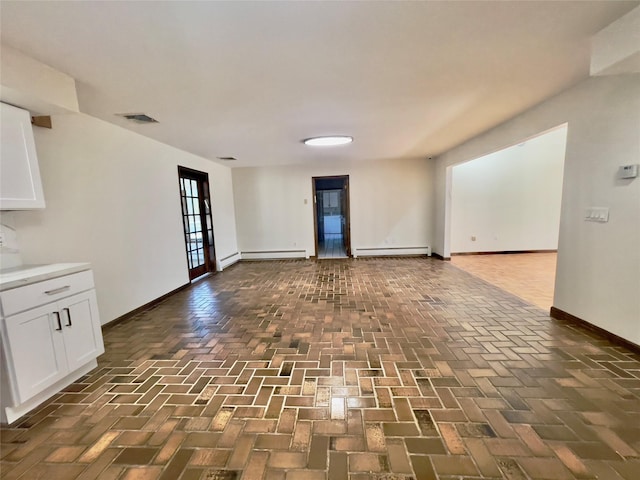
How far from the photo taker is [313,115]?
308 cm

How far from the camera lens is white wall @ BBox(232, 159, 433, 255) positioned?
255 inches

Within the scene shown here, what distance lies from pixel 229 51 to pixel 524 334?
3.46 m

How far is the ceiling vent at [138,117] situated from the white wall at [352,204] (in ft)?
11.9

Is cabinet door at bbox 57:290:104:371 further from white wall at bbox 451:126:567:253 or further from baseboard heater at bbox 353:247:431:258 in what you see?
white wall at bbox 451:126:567:253

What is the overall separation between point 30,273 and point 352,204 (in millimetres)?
5635

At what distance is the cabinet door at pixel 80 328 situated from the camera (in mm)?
2006

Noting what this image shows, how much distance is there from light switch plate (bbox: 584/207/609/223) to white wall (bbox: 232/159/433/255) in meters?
4.02

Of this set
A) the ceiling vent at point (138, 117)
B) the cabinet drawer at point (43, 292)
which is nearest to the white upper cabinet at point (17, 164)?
the cabinet drawer at point (43, 292)

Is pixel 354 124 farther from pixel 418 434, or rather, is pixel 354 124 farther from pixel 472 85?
pixel 418 434

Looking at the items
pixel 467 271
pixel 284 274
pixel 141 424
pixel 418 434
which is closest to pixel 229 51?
pixel 141 424

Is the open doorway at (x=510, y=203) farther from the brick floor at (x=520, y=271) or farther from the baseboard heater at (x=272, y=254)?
the baseboard heater at (x=272, y=254)

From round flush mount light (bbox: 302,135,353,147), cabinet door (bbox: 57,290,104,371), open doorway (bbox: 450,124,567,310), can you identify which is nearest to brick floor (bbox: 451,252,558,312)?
open doorway (bbox: 450,124,567,310)

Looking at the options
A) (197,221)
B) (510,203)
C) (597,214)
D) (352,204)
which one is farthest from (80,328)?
(510,203)

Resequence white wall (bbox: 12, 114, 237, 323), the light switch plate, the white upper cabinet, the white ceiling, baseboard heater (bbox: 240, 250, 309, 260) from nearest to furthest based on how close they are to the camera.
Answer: the white ceiling < the white upper cabinet < the light switch plate < white wall (bbox: 12, 114, 237, 323) < baseboard heater (bbox: 240, 250, 309, 260)
